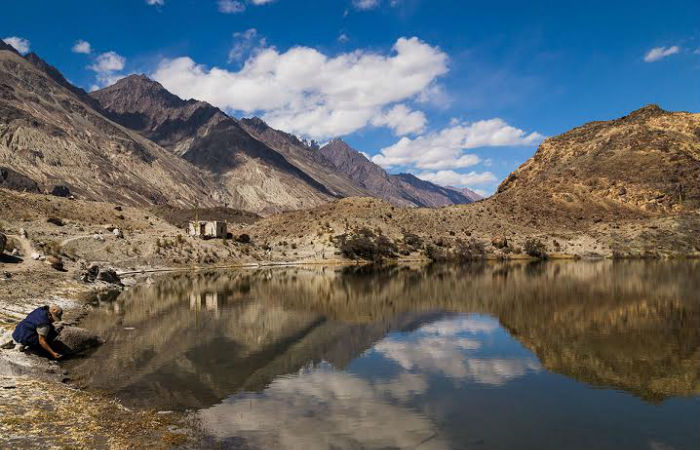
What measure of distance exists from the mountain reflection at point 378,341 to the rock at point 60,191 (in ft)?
452

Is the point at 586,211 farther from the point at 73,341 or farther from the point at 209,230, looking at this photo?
the point at 73,341

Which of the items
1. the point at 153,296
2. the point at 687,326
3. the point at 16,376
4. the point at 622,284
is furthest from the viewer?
the point at 622,284

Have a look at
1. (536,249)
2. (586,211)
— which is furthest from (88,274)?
A: (586,211)

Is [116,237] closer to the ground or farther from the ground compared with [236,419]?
→ farther from the ground

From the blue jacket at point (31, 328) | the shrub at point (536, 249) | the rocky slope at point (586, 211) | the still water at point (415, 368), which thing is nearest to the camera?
the still water at point (415, 368)

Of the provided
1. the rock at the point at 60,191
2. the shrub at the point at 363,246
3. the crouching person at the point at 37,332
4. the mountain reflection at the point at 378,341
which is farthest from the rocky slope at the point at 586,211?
the rock at the point at 60,191

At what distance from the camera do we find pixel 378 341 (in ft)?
90.1

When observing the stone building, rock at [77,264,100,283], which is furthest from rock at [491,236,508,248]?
rock at [77,264,100,283]

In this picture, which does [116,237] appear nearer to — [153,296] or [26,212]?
[26,212]

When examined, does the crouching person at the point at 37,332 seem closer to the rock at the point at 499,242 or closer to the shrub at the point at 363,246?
the shrub at the point at 363,246

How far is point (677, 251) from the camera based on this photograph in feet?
308

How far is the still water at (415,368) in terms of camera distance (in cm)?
1430

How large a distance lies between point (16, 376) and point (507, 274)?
57742mm

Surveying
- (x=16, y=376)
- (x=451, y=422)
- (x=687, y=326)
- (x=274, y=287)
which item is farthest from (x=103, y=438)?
(x=274, y=287)
